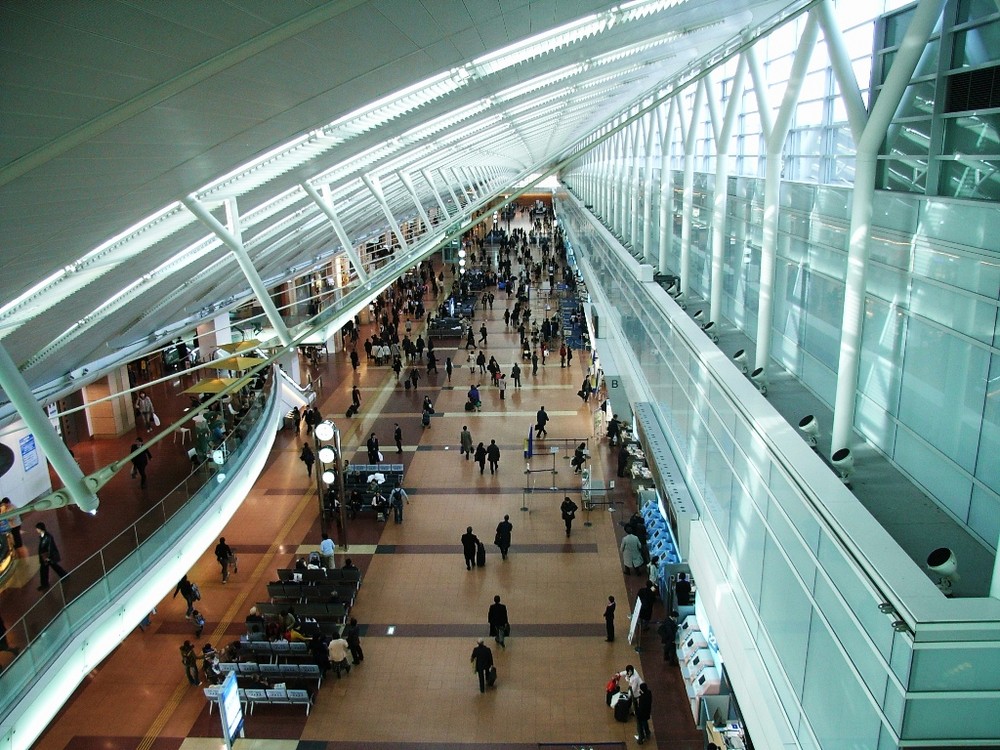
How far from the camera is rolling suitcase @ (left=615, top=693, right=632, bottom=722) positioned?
11.1m

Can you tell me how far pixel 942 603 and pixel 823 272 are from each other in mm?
6660

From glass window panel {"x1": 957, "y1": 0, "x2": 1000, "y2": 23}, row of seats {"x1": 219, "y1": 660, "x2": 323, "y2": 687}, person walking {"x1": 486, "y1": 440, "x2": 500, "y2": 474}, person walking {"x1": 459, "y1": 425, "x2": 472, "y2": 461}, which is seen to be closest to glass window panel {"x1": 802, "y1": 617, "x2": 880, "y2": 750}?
glass window panel {"x1": 957, "y1": 0, "x2": 1000, "y2": 23}

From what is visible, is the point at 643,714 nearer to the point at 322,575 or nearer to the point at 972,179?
the point at 322,575

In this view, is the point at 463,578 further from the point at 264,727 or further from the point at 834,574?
the point at 834,574

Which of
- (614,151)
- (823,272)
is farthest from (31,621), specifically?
(614,151)

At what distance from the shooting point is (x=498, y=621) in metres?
12.9

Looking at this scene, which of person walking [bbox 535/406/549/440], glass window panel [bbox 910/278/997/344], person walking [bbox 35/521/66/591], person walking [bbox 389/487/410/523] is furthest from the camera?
person walking [bbox 535/406/549/440]

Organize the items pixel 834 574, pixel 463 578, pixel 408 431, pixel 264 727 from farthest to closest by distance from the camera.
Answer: pixel 408 431
pixel 463 578
pixel 264 727
pixel 834 574

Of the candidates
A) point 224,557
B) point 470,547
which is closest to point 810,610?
point 470,547

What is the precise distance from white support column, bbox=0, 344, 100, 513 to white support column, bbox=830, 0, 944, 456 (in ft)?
21.6

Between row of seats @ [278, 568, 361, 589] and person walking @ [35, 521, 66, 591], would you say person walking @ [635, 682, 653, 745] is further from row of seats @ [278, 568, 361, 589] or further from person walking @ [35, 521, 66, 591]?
person walking @ [35, 521, 66, 591]

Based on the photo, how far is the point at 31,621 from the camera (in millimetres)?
8797

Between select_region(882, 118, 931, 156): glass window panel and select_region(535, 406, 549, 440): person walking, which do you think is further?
select_region(535, 406, 549, 440): person walking

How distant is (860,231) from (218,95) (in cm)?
592
